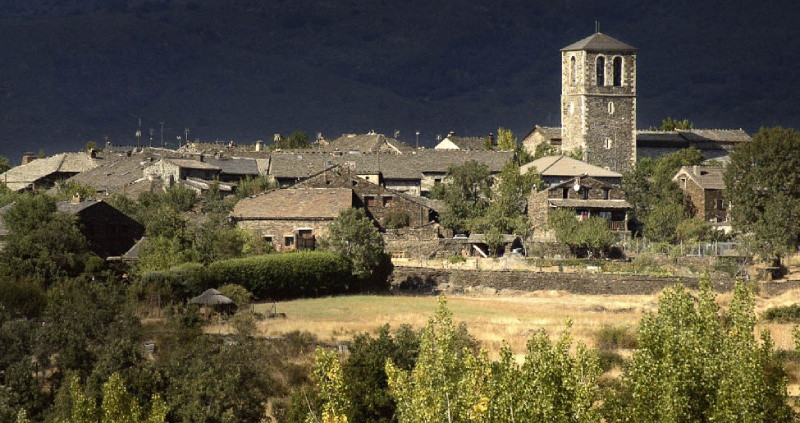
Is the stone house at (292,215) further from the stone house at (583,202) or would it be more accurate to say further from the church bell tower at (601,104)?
the church bell tower at (601,104)

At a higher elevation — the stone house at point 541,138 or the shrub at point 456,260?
the stone house at point 541,138

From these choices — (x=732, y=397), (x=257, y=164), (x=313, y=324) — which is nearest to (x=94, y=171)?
(x=257, y=164)

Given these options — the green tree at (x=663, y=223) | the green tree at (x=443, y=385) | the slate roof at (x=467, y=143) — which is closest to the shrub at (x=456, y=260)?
the green tree at (x=663, y=223)

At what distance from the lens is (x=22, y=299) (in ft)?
168

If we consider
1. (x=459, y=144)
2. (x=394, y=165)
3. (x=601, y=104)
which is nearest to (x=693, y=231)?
(x=394, y=165)

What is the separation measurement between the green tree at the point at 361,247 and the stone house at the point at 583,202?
62.9ft

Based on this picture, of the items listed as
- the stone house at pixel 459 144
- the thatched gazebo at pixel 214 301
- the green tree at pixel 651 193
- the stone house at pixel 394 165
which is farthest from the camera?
the stone house at pixel 459 144

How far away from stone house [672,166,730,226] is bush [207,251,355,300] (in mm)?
36178

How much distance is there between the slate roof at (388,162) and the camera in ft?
341

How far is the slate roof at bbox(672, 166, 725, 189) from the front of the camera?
318 ft

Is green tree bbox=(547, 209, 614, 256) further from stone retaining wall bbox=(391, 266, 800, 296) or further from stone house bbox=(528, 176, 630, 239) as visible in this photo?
stone retaining wall bbox=(391, 266, 800, 296)

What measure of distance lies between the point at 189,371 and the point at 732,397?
14.7m

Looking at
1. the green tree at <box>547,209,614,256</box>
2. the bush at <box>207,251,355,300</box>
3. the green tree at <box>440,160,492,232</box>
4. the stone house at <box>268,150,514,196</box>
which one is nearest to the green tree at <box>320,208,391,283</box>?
the bush at <box>207,251,355,300</box>

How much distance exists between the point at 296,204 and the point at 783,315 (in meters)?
31.2
